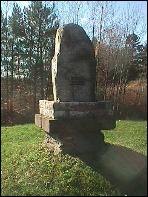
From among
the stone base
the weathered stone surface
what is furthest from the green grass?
the weathered stone surface

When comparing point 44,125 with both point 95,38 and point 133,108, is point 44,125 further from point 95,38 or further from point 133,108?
point 95,38

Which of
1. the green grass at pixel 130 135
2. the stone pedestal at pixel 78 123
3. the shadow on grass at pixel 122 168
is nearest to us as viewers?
the shadow on grass at pixel 122 168

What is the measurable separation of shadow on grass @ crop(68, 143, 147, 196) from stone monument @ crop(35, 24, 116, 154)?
0.89ft

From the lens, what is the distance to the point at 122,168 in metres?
5.83

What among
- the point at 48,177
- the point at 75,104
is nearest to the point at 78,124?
the point at 75,104

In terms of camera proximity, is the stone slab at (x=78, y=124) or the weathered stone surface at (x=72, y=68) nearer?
the stone slab at (x=78, y=124)

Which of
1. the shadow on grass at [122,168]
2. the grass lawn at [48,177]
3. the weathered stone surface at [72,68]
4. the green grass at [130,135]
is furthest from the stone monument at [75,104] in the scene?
the green grass at [130,135]

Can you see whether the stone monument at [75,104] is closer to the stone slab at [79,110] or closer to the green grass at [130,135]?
the stone slab at [79,110]

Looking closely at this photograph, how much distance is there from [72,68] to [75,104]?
837mm

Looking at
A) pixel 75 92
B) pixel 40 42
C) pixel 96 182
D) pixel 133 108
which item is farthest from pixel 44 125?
pixel 40 42

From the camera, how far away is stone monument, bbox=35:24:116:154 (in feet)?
20.8

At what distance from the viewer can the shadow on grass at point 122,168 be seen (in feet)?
17.8

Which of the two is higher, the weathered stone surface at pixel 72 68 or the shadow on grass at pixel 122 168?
the weathered stone surface at pixel 72 68

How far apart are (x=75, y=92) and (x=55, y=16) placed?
1579 centimetres
